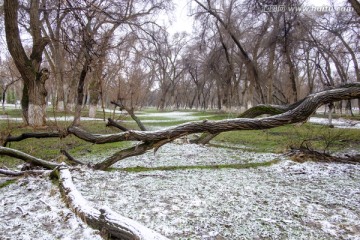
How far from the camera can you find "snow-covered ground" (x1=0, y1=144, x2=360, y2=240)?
8.41 ft

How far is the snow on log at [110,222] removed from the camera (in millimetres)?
2223

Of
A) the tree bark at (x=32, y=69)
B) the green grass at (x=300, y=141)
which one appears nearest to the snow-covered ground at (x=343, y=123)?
the green grass at (x=300, y=141)

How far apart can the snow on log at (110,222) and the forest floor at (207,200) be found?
0.29ft

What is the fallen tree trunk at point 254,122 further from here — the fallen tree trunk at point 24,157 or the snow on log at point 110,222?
the snow on log at point 110,222

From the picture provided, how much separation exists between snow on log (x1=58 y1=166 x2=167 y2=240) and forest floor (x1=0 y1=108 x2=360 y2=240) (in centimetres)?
9

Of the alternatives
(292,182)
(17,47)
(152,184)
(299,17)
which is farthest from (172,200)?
(299,17)

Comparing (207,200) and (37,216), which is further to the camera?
(207,200)

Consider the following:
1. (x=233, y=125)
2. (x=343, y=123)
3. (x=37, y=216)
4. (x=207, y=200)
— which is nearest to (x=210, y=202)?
(x=207, y=200)

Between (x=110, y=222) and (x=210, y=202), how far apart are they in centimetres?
139

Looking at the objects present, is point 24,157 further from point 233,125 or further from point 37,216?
point 233,125

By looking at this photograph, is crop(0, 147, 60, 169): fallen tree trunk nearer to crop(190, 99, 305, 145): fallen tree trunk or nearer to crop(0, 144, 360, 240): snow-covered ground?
crop(0, 144, 360, 240): snow-covered ground

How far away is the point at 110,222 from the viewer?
2.42 meters

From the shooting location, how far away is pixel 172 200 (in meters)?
3.35

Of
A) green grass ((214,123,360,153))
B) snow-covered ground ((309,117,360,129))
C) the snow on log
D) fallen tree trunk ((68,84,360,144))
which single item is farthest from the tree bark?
snow-covered ground ((309,117,360,129))
